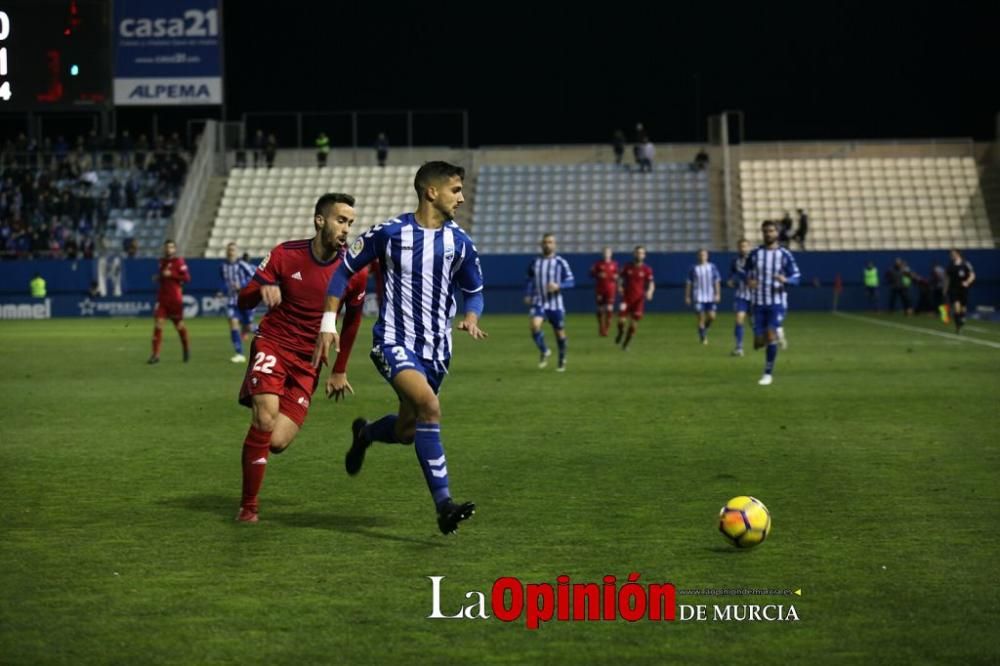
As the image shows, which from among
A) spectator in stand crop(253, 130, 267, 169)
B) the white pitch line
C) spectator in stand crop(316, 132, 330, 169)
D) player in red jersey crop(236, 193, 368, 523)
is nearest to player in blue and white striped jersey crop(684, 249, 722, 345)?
the white pitch line

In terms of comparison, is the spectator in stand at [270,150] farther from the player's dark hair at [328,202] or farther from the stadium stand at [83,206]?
the player's dark hair at [328,202]

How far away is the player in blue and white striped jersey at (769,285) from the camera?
73.3 feet

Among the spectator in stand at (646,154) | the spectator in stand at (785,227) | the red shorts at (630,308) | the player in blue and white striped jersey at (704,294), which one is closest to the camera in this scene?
the red shorts at (630,308)

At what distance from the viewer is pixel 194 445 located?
47.4 feet

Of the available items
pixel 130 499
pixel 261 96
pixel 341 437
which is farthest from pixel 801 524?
pixel 261 96

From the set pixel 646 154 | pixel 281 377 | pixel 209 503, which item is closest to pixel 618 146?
pixel 646 154

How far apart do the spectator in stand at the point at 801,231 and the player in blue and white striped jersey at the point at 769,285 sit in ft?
101

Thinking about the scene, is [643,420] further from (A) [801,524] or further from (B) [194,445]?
(A) [801,524]

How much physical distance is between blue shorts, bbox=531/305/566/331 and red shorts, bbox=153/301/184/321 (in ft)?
21.4

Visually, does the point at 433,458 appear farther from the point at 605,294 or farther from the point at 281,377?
the point at 605,294

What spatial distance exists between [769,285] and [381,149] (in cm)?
3637

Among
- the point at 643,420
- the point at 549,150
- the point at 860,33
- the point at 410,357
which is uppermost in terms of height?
the point at 860,33

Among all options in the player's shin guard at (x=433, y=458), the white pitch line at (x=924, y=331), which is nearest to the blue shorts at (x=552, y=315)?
the white pitch line at (x=924, y=331)

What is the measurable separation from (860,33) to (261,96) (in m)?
24.2
